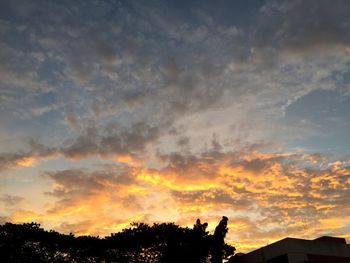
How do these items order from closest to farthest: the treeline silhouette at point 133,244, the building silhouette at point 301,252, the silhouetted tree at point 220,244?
the building silhouette at point 301,252 < the treeline silhouette at point 133,244 < the silhouetted tree at point 220,244

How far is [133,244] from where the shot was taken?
108 ft

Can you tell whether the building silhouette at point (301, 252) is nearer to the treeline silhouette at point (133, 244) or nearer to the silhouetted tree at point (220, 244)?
the silhouetted tree at point (220, 244)

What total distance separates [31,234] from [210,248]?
17.0 m

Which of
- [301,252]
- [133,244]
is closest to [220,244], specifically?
[301,252]

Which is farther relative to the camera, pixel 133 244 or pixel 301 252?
pixel 133 244

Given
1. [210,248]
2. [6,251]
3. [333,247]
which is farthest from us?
[210,248]

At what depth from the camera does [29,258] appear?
29.2 meters

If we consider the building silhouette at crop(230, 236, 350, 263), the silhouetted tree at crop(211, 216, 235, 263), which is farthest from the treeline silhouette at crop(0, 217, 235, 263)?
the building silhouette at crop(230, 236, 350, 263)

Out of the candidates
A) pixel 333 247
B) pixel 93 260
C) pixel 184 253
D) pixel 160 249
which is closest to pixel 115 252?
pixel 93 260

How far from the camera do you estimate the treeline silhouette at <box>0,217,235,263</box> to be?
30500 millimetres

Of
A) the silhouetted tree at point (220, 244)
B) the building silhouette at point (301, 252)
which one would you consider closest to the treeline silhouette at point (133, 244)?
the silhouetted tree at point (220, 244)

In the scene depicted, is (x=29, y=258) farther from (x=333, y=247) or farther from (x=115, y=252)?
(x=333, y=247)

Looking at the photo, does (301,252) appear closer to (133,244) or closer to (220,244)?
(220,244)

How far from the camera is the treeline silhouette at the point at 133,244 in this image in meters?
30.5
